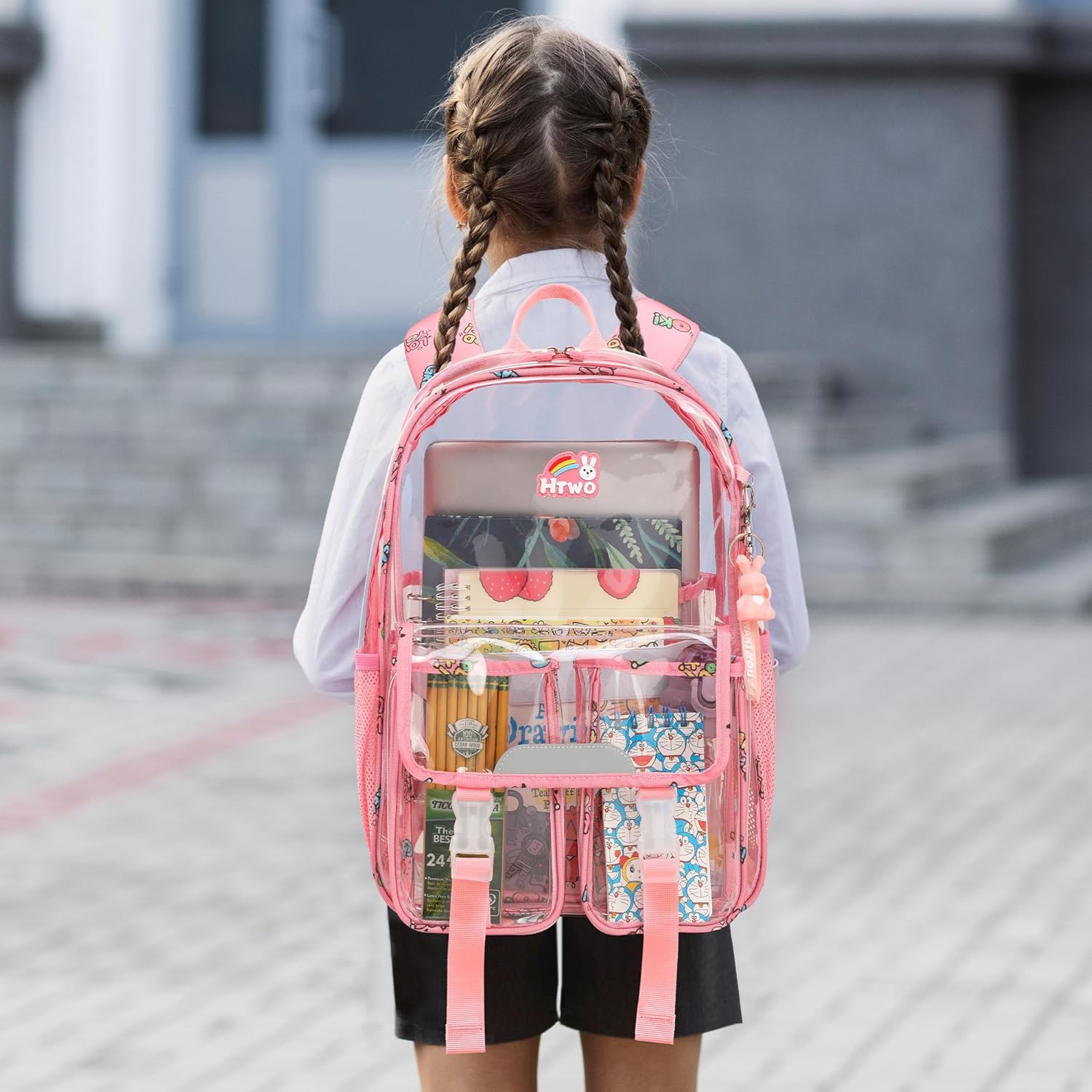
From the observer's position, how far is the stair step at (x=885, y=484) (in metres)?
10.9

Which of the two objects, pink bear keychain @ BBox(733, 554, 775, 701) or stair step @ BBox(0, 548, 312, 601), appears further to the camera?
stair step @ BBox(0, 548, 312, 601)

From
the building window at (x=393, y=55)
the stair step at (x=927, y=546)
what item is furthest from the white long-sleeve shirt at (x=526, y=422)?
the building window at (x=393, y=55)

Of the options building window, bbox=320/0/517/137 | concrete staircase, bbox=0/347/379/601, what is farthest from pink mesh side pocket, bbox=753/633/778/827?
Result: building window, bbox=320/0/517/137

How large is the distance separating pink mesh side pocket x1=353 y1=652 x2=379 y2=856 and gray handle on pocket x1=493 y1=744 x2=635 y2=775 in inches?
6.6

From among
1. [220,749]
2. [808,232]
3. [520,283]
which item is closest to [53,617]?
[220,749]

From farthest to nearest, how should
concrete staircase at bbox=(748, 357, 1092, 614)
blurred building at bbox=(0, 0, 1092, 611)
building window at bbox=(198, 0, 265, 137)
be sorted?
building window at bbox=(198, 0, 265, 137), blurred building at bbox=(0, 0, 1092, 611), concrete staircase at bbox=(748, 357, 1092, 614)

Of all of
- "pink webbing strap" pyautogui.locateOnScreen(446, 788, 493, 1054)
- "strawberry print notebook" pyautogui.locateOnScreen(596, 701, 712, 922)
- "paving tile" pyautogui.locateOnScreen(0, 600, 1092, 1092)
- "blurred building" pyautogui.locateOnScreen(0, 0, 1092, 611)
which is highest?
"blurred building" pyautogui.locateOnScreen(0, 0, 1092, 611)

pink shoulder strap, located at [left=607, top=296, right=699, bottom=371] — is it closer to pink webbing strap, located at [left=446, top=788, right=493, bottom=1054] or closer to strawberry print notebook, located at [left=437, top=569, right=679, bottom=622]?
strawberry print notebook, located at [left=437, top=569, right=679, bottom=622]

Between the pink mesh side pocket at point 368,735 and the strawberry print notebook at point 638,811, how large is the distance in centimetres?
25

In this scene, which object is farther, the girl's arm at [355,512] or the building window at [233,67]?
the building window at [233,67]

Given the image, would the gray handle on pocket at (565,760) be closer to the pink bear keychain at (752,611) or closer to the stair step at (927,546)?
the pink bear keychain at (752,611)

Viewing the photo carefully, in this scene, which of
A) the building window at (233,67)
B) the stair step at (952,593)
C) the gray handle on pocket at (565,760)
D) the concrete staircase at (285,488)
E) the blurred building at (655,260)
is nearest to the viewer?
the gray handle on pocket at (565,760)

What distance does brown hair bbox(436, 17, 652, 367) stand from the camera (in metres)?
2.10

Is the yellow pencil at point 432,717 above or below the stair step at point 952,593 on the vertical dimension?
above
